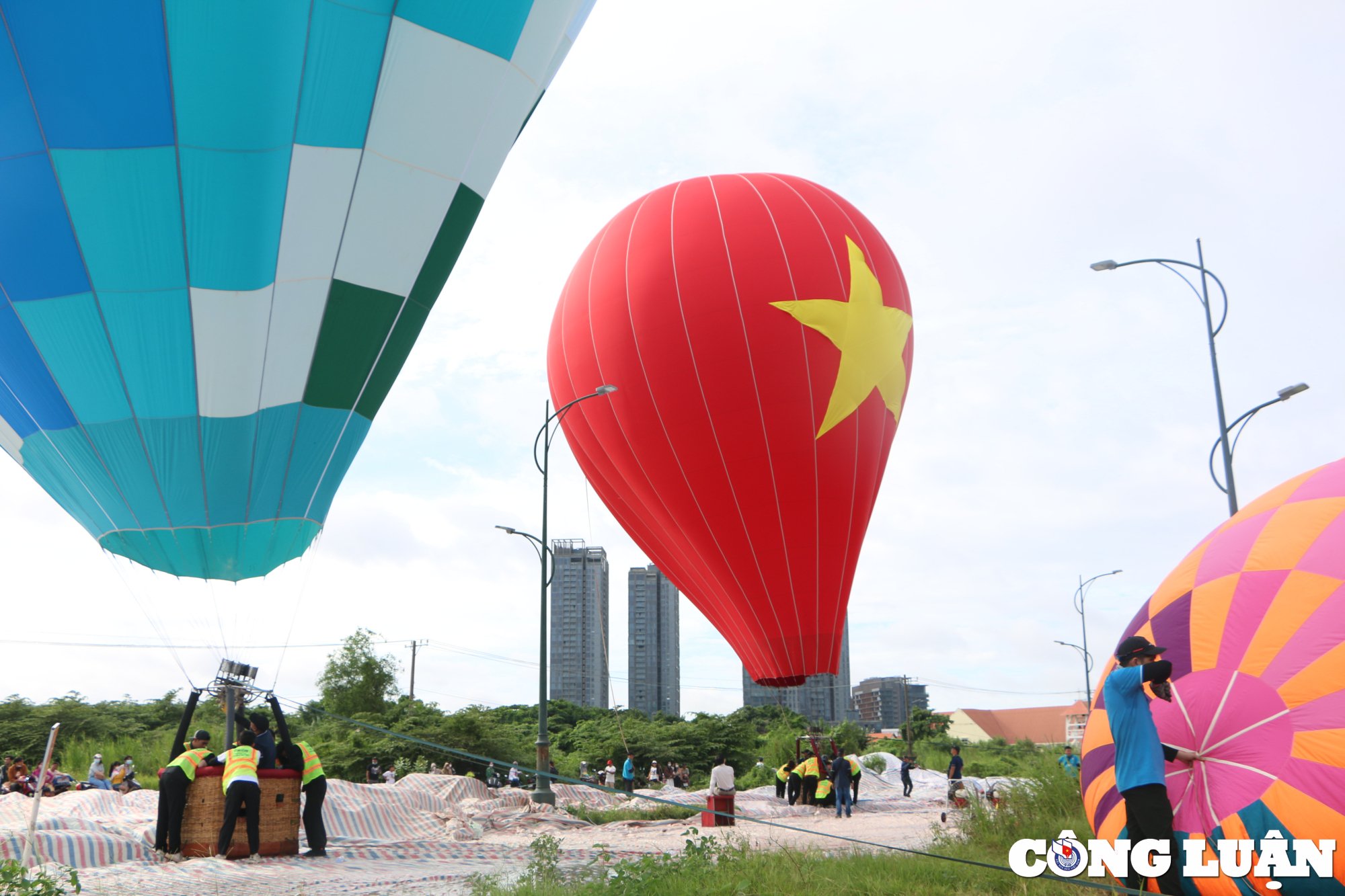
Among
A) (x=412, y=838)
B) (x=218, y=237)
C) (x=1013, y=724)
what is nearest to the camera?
(x=218, y=237)

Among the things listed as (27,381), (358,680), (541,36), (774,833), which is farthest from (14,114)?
(358,680)

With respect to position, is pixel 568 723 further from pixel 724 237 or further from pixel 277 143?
pixel 277 143

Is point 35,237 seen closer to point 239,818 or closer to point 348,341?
point 348,341

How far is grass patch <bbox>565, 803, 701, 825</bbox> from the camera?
17016 millimetres

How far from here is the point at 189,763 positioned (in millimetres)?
9109

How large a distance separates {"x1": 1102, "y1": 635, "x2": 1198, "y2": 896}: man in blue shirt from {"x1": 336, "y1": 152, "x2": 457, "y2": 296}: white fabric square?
720cm

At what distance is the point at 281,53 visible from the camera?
346 inches

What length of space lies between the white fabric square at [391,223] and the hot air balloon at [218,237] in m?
0.02

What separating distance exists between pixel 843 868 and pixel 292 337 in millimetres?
6690

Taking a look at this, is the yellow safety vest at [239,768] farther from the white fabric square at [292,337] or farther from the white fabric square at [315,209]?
the white fabric square at [315,209]

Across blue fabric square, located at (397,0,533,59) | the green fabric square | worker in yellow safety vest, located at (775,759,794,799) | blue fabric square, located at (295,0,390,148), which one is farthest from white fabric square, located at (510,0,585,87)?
worker in yellow safety vest, located at (775,759,794,799)

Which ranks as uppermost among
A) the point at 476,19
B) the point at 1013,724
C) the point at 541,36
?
the point at 541,36

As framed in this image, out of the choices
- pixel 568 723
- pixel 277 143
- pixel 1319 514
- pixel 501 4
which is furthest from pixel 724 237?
pixel 568 723

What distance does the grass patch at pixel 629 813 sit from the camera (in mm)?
17016
